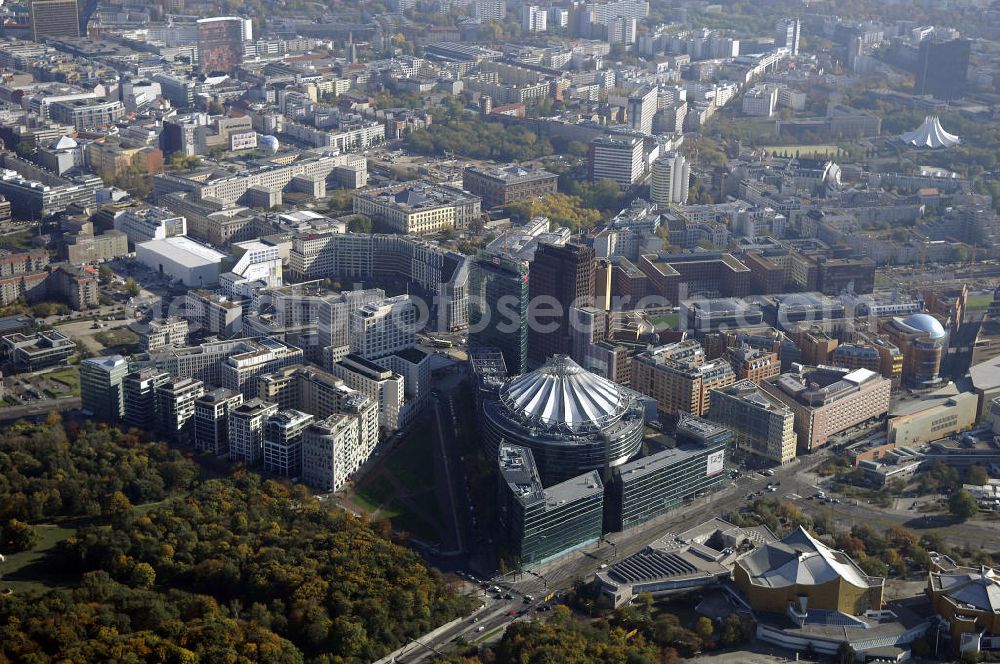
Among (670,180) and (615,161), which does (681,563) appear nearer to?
(670,180)

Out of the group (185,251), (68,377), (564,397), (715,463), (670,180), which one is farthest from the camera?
(670,180)

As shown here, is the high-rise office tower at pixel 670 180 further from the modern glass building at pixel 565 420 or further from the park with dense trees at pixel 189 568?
the park with dense trees at pixel 189 568

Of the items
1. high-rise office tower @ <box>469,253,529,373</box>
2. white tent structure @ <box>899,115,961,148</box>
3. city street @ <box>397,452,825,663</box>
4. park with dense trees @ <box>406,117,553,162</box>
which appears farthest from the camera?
white tent structure @ <box>899,115,961,148</box>

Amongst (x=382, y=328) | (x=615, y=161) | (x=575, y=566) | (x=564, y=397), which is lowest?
(x=575, y=566)

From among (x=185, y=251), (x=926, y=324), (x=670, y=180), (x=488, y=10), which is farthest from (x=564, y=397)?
(x=488, y=10)

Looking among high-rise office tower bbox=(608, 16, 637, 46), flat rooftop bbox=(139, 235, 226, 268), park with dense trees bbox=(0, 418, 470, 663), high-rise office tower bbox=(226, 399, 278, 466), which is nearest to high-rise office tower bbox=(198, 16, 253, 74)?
high-rise office tower bbox=(608, 16, 637, 46)

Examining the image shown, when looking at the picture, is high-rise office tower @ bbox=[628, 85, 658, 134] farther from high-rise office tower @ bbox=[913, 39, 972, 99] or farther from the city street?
the city street

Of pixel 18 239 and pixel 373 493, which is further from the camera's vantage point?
pixel 18 239
